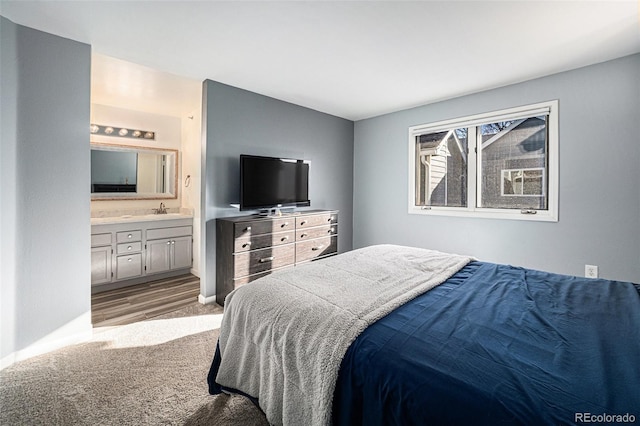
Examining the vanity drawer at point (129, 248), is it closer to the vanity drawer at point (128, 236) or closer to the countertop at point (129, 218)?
the vanity drawer at point (128, 236)

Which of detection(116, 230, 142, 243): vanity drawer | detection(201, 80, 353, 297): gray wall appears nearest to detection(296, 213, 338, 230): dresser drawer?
detection(201, 80, 353, 297): gray wall

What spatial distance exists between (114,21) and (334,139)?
122 inches

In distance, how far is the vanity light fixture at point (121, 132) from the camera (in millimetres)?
3967

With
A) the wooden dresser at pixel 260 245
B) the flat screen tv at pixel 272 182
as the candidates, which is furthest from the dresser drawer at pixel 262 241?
the flat screen tv at pixel 272 182

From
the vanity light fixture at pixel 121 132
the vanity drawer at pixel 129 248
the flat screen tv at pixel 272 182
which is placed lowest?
the vanity drawer at pixel 129 248

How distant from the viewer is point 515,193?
342 centimetres

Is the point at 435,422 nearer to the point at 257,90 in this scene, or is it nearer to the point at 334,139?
the point at 257,90

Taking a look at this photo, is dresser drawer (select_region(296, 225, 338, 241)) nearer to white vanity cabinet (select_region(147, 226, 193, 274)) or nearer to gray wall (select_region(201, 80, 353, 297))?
gray wall (select_region(201, 80, 353, 297))

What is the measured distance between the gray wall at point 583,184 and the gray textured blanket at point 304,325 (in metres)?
1.90

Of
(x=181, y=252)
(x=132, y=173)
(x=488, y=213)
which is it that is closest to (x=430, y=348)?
(x=488, y=213)

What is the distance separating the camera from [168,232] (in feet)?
13.6

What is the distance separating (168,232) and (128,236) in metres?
0.50

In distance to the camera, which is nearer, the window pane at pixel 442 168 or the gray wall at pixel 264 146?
the gray wall at pixel 264 146

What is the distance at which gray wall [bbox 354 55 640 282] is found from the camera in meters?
2.67
